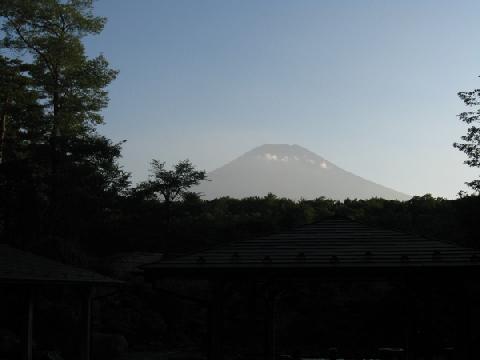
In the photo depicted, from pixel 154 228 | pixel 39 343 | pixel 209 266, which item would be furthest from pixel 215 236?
pixel 209 266

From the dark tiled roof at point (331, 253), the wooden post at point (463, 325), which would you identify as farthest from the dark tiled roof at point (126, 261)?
the wooden post at point (463, 325)

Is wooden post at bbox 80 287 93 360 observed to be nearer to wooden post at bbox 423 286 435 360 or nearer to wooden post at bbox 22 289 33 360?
wooden post at bbox 22 289 33 360

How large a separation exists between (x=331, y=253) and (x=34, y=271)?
6993 mm

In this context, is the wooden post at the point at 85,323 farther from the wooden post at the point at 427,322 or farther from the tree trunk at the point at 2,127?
the tree trunk at the point at 2,127

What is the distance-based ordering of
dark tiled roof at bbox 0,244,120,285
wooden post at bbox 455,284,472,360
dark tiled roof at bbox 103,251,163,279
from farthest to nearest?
dark tiled roof at bbox 103,251,163,279, dark tiled roof at bbox 0,244,120,285, wooden post at bbox 455,284,472,360

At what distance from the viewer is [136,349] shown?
79.5 ft

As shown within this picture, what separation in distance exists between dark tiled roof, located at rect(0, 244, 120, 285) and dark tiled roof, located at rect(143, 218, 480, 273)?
3.59 m

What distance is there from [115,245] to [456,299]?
88.4ft

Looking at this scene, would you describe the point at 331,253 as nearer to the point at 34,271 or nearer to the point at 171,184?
the point at 34,271

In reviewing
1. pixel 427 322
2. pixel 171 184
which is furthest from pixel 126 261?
pixel 427 322

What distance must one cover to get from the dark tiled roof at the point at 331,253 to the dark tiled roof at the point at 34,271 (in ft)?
11.8

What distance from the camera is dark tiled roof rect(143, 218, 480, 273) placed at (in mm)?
10531

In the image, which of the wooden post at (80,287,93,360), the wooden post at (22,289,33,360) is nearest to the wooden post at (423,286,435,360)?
the wooden post at (22,289,33,360)

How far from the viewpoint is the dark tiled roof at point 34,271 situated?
12836mm
